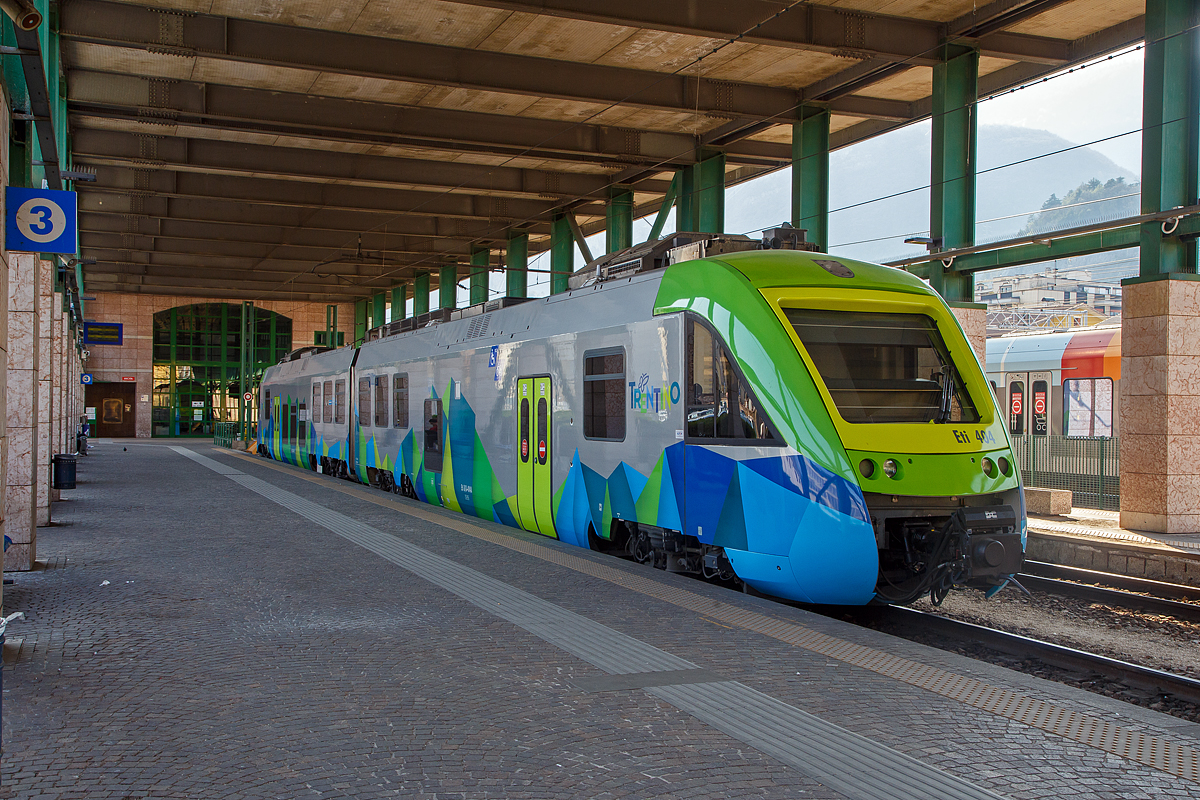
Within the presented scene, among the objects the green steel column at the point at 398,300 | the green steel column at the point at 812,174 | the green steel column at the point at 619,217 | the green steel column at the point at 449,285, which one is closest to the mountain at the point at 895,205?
the green steel column at the point at 812,174

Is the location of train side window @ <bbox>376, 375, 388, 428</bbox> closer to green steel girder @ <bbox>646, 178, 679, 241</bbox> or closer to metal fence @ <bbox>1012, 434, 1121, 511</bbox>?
green steel girder @ <bbox>646, 178, 679, 241</bbox>

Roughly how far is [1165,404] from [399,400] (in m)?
12.6

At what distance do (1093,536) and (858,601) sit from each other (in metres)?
6.97

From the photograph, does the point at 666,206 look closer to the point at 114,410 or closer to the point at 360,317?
the point at 360,317

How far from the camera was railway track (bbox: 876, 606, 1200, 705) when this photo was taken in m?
6.73

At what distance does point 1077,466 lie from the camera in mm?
18250

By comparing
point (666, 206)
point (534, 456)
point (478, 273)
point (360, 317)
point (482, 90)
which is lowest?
point (534, 456)

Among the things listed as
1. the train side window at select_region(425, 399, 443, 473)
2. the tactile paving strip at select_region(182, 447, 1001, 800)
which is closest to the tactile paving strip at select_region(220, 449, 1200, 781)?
the tactile paving strip at select_region(182, 447, 1001, 800)

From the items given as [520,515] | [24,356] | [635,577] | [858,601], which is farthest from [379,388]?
[858,601]

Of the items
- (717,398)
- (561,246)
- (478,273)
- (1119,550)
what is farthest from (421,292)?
(717,398)

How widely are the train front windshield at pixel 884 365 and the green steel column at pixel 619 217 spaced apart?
17.7m

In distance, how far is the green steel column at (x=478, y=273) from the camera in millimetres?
36031

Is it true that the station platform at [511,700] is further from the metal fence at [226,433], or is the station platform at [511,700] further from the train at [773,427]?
the metal fence at [226,433]

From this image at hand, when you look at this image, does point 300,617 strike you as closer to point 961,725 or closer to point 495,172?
point 961,725
